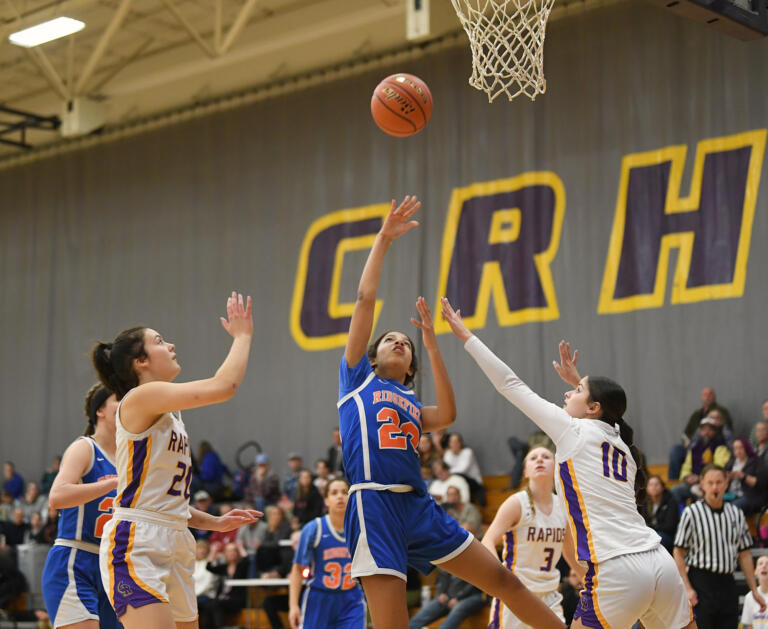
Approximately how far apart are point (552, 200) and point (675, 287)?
2.42 metres

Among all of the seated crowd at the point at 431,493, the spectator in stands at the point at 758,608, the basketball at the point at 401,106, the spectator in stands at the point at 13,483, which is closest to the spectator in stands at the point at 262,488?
the seated crowd at the point at 431,493

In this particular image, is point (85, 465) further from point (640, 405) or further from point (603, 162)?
point (603, 162)

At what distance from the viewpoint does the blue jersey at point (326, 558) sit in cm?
836

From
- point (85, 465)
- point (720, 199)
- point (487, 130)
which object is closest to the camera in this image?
point (85, 465)

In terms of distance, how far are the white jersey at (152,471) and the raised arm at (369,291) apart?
1050 millimetres

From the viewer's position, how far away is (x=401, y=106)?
729 centimetres

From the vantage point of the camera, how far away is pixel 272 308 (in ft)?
62.3

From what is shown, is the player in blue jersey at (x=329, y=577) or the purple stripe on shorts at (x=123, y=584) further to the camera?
the player in blue jersey at (x=329, y=577)

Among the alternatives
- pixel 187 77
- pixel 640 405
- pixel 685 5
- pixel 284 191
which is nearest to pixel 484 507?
pixel 640 405

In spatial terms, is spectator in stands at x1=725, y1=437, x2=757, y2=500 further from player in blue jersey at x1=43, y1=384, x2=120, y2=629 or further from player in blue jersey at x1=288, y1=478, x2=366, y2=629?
player in blue jersey at x1=43, y1=384, x2=120, y2=629

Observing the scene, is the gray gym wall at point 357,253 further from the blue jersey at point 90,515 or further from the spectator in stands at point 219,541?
the blue jersey at point 90,515

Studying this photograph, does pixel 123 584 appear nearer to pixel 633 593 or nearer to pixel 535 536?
pixel 633 593

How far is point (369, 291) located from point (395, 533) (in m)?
1.23

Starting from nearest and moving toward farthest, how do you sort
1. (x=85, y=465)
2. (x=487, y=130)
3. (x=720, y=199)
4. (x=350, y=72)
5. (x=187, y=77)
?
(x=85, y=465), (x=720, y=199), (x=487, y=130), (x=350, y=72), (x=187, y=77)
